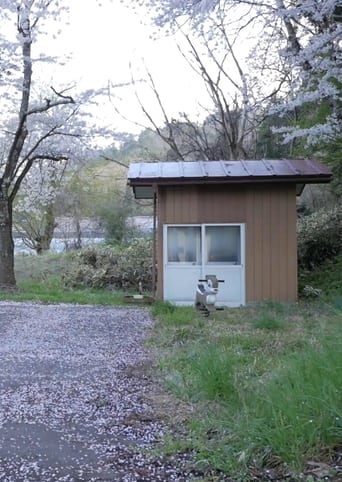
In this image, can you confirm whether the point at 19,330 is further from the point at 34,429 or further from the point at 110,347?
the point at 34,429

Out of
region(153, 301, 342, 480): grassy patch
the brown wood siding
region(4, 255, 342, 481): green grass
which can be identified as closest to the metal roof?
the brown wood siding

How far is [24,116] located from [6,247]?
2.98m

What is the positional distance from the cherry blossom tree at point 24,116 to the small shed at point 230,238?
3705mm

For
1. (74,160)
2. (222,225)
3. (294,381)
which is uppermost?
(74,160)

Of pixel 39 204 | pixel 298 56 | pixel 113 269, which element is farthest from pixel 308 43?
pixel 39 204

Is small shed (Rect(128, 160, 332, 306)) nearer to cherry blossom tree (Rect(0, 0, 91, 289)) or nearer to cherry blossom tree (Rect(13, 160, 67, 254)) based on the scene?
cherry blossom tree (Rect(0, 0, 91, 289))

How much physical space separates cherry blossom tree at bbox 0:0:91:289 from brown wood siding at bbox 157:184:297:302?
3965 mm

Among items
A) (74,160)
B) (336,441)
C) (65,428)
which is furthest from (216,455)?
(74,160)

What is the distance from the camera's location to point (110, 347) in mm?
6820

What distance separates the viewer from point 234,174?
11242 mm

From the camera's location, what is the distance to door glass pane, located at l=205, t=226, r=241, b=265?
11.5 meters

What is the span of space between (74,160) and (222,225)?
5354 millimetres

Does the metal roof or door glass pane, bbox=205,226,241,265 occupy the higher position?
the metal roof

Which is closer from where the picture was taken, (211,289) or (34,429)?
(34,429)
